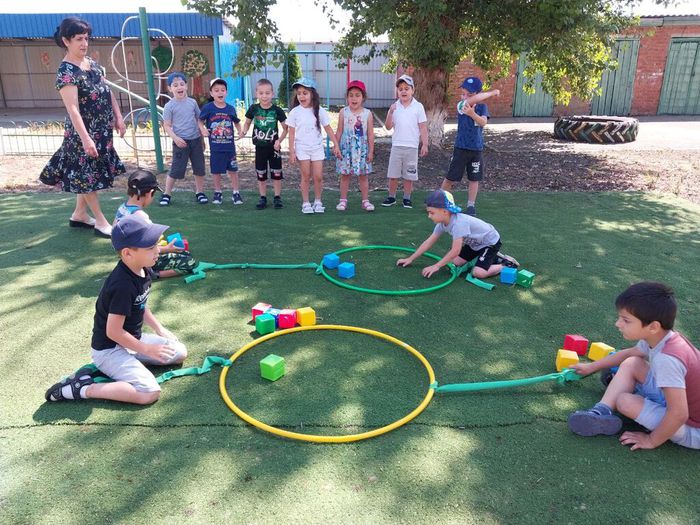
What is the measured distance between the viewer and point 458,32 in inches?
444

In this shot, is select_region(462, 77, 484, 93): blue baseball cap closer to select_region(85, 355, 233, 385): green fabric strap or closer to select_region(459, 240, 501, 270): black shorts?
select_region(459, 240, 501, 270): black shorts

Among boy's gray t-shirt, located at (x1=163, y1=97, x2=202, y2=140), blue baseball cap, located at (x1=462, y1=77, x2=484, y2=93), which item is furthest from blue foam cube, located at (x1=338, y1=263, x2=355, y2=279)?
boy's gray t-shirt, located at (x1=163, y1=97, x2=202, y2=140)

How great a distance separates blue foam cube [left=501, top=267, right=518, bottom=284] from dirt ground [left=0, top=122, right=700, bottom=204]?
4.58 meters

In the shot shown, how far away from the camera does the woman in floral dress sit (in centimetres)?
563

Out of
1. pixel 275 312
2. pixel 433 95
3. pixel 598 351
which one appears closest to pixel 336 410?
pixel 275 312

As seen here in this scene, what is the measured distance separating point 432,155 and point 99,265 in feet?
26.8

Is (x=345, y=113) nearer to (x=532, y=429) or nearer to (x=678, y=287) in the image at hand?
(x=678, y=287)

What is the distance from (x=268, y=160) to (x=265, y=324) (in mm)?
4139

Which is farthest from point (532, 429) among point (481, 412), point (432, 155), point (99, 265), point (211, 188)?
point (432, 155)

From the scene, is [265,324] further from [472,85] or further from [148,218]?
[472,85]

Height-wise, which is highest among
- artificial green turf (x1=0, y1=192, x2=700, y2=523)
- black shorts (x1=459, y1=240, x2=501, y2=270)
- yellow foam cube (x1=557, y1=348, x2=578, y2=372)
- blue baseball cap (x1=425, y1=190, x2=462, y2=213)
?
blue baseball cap (x1=425, y1=190, x2=462, y2=213)

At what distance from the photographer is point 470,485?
273 cm

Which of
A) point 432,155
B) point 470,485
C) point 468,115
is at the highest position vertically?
point 468,115

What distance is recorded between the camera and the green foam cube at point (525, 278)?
5.23 metres
